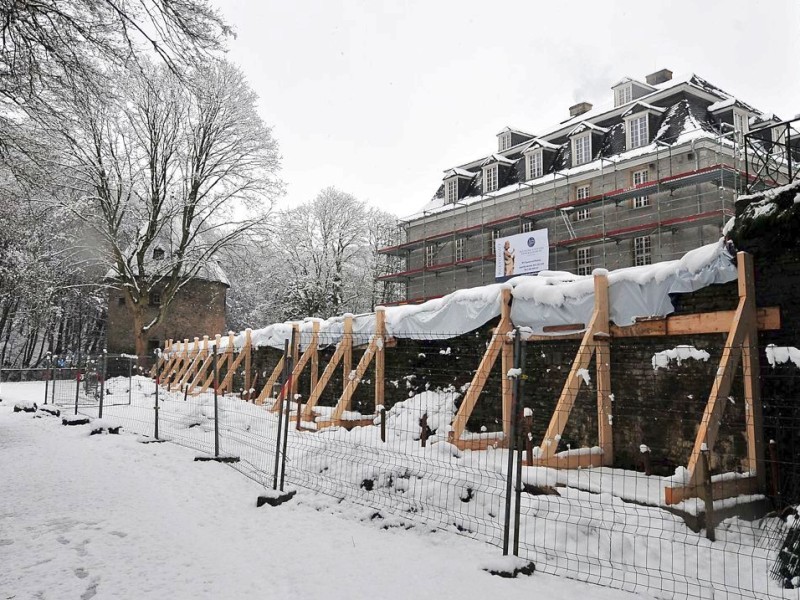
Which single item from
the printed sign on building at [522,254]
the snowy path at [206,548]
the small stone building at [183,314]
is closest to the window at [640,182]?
the printed sign on building at [522,254]

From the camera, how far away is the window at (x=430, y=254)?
33000 millimetres

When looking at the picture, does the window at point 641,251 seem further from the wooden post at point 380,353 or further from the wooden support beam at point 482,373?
the wooden support beam at point 482,373

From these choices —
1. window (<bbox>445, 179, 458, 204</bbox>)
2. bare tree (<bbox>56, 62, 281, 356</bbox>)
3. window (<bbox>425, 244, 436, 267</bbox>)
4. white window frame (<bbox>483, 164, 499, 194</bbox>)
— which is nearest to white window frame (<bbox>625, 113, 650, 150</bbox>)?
white window frame (<bbox>483, 164, 499, 194</bbox>)

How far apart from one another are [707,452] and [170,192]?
84.0ft

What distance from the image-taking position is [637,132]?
25344 millimetres

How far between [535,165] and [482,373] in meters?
23.2

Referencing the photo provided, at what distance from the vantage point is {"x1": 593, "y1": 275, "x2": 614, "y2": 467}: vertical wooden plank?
23.9ft

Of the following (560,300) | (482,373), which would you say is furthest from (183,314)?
(560,300)

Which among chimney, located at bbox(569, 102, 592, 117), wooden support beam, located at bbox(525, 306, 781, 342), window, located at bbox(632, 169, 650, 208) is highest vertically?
chimney, located at bbox(569, 102, 592, 117)

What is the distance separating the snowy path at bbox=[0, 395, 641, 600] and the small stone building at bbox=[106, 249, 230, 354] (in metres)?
28.2

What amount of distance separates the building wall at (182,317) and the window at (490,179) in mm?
16935

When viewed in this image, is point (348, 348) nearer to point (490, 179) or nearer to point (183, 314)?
point (490, 179)

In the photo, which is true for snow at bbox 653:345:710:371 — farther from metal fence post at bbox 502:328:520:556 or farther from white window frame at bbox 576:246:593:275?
white window frame at bbox 576:246:593:275

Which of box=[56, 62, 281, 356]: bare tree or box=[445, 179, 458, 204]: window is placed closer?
box=[56, 62, 281, 356]: bare tree
